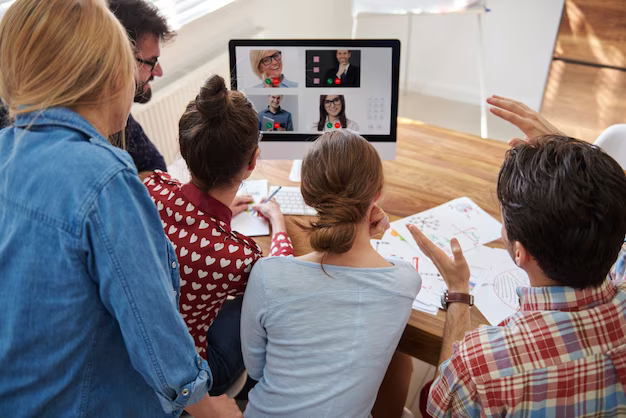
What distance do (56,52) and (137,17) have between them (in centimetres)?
101

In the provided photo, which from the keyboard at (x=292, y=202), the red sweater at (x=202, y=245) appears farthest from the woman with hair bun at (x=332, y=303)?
the keyboard at (x=292, y=202)

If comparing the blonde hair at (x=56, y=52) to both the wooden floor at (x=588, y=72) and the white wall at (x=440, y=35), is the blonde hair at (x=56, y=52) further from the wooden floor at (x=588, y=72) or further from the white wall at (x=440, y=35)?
the wooden floor at (x=588, y=72)

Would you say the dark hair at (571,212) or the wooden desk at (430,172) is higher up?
the dark hair at (571,212)

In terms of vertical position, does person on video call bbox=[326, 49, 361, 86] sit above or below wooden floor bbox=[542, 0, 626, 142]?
above

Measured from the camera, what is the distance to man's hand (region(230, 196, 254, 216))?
5.15 feet

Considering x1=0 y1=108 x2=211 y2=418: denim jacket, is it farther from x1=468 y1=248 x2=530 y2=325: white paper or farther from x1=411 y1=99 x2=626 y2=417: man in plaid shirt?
x1=468 y1=248 x2=530 y2=325: white paper

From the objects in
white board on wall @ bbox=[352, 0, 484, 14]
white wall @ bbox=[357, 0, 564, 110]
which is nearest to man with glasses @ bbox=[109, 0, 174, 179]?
white board on wall @ bbox=[352, 0, 484, 14]

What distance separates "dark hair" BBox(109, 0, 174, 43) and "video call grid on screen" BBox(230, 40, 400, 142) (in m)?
0.29

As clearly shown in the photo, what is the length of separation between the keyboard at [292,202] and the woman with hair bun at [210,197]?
12.3 inches

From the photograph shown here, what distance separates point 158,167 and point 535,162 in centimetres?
130

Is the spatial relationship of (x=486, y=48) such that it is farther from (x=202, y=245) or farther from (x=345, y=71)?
(x=202, y=245)

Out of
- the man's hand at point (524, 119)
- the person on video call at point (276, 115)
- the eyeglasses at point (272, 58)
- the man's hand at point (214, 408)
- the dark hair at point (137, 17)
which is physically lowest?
the man's hand at point (214, 408)

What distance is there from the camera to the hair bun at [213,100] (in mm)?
1189

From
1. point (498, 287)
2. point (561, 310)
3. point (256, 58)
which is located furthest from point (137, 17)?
point (561, 310)
